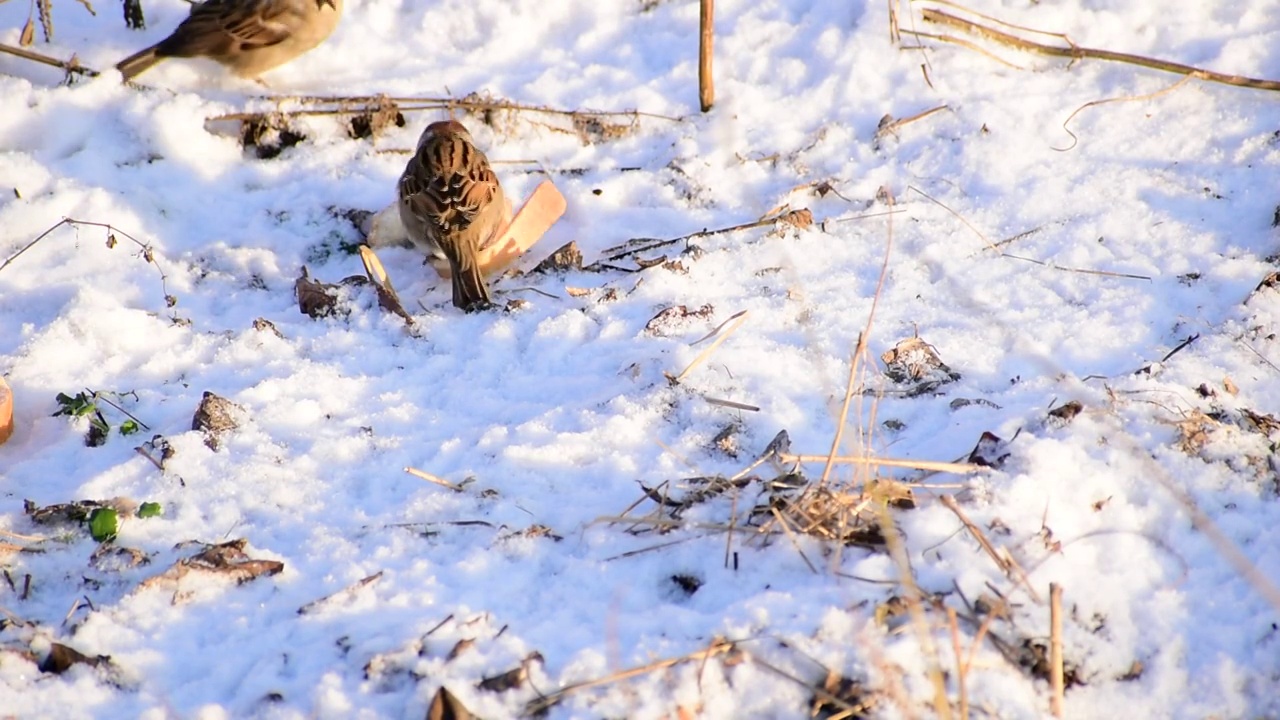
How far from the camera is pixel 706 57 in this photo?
4633mm

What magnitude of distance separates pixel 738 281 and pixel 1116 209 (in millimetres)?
1421

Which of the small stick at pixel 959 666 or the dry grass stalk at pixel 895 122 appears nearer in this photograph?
the small stick at pixel 959 666

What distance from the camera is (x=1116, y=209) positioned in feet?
13.0

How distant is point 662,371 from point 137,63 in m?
3.12

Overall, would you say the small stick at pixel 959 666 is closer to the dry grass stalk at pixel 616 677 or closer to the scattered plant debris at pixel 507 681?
the dry grass stalk at pixel 616 677

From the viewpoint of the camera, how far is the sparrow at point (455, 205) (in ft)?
13.0

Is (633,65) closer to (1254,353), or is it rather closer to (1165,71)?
(1165,71)

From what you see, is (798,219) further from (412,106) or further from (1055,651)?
(1055,651)

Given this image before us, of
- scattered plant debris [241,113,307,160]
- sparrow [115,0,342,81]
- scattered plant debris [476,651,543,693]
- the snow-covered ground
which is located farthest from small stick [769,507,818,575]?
sparrow [115,0,342,81]

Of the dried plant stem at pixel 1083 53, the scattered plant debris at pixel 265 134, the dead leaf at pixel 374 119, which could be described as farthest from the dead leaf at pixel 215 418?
the dried plant stem at pixel 1083 53

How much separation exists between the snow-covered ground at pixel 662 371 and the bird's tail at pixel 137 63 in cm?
11

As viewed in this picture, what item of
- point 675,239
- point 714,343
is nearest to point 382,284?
point 675,239

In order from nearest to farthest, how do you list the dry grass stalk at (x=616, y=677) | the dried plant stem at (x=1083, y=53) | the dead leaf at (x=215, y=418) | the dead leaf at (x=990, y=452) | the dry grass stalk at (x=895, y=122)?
the dry grass stalk at (x=616, y=677) → the dead leaf at (x=990, y=452) → the dead leaf at (x=215, y=418) → the dried plant stem at (x=1083, y=53) → the dry grass stalk at (x=895, y=122)

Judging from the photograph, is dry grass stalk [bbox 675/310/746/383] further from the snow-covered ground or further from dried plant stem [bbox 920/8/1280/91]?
dried plant stem [bbox 920/8/1280/91]
